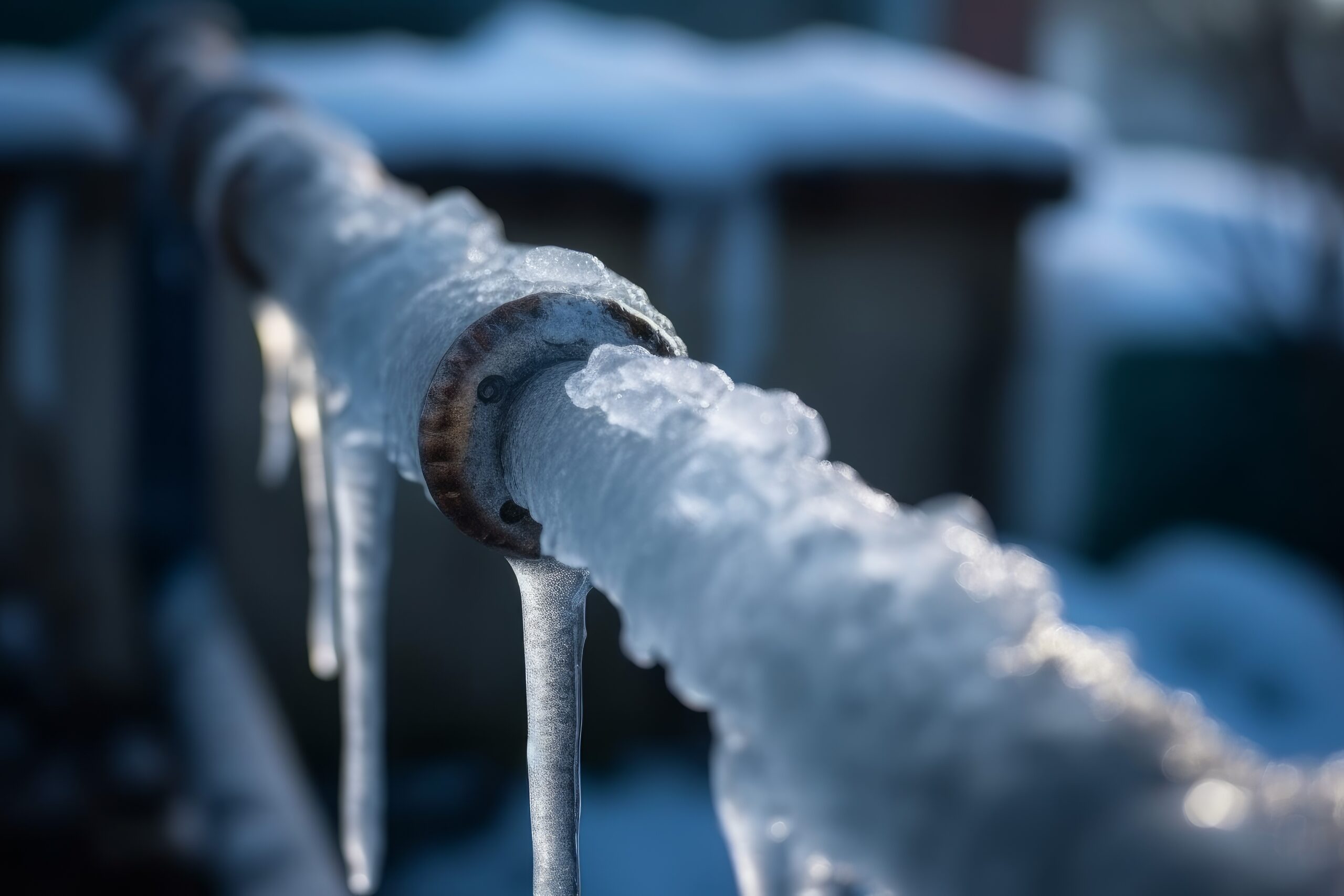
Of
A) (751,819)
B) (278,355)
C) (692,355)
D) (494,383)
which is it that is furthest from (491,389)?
(692,355)

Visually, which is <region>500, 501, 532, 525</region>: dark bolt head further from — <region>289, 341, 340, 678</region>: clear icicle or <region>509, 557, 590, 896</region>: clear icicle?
<region>289, 341, 340, 678</region>: clear icicle

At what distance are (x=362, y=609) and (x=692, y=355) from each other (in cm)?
270

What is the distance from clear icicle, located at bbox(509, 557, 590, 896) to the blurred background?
1.97 meters

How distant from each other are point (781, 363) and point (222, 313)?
1.81 m

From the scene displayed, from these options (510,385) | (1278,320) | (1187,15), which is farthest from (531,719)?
(1187,15)

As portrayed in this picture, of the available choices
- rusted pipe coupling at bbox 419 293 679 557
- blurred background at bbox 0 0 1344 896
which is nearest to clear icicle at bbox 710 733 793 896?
rusted pipe coupling at bbox 419 293 679 557

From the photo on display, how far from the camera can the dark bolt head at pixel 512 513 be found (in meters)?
0.87

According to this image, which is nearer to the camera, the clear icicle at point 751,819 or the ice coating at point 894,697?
the ice coating at point 894,697

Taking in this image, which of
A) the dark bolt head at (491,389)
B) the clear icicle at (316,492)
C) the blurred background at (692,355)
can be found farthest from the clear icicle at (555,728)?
the blurred background at (692,355)

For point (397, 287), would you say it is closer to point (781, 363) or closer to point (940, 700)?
point (940, 700)

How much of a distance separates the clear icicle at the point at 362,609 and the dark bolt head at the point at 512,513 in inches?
9.4

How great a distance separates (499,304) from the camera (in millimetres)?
842

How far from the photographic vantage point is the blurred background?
3340 mm

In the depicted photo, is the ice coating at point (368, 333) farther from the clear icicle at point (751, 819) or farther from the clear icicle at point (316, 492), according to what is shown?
the clear icicle at point (751, 819)
